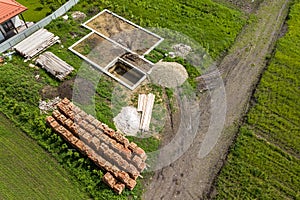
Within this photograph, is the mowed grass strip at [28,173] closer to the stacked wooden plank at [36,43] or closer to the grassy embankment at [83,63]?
the grassy embankment at [83,63]

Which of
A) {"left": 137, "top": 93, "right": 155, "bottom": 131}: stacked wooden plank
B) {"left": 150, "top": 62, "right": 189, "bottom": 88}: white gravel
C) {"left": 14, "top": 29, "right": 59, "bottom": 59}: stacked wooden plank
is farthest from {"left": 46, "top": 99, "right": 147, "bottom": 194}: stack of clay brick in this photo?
{"left": 14, "top": 29, "right": 59, "bottom": 59}: stacked wooden plank

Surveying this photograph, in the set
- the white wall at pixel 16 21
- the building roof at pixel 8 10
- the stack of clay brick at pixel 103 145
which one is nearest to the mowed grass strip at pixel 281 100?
the stack of clay brick at pixel 103 145

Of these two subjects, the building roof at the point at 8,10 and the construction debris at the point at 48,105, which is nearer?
the construction debris at the point at 48,105

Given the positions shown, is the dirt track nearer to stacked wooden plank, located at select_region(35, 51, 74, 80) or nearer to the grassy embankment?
the grassy embankment

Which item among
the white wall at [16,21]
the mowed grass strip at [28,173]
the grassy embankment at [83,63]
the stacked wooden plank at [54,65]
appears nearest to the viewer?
the mowed grass strip at [28,173]

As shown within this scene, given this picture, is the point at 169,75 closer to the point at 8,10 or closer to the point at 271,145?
the point at 271,145

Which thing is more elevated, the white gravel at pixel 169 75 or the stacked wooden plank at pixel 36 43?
the stacked wooden plank at pixel 36 43

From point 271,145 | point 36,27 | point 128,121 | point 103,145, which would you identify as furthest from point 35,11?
point 271,145
